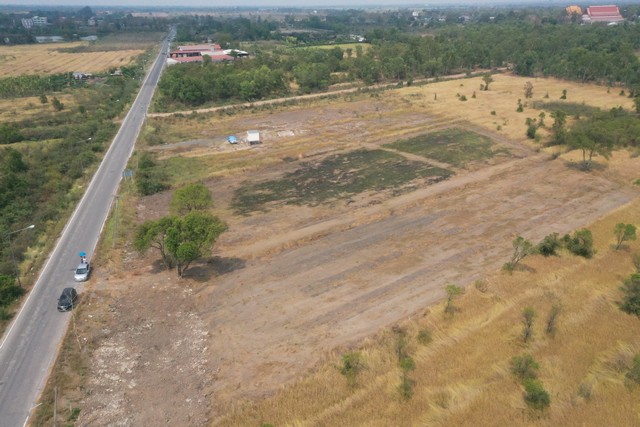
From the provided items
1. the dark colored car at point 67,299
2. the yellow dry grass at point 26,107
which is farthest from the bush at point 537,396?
the yellow dry grass at point 26,107

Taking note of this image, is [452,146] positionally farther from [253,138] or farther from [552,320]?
[552,320]

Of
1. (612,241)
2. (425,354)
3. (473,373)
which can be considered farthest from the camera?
(612,241)

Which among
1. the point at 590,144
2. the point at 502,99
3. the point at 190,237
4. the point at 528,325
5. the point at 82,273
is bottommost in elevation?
the point at 528,325

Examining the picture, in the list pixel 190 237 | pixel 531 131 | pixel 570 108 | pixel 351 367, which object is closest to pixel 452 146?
pixel 531 131

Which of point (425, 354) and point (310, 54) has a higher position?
point (310, 54)

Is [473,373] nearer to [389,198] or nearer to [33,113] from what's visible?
[389,198]

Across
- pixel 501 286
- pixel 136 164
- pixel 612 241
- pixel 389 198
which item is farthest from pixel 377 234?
pixel 136 164

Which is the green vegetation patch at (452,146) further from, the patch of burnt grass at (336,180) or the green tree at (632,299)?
the green tree at (632,299)
